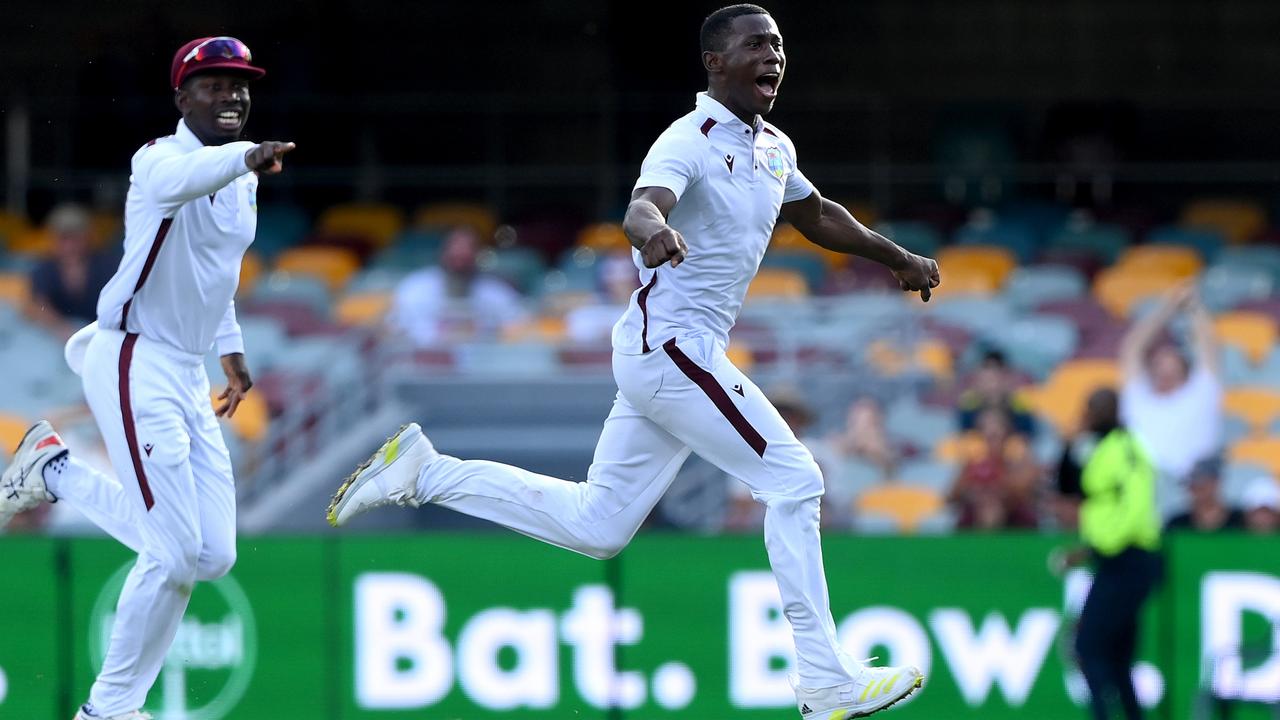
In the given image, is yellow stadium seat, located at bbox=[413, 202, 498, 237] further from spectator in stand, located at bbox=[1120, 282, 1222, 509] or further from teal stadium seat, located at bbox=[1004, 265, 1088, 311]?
spectator in stand, located at bbox=[1120, 282, 1222, 509]

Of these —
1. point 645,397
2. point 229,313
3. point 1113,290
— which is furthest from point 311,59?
point 645,397

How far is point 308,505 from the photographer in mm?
11789

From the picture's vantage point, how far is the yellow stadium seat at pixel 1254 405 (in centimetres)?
1207

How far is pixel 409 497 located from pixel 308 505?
547 centimetres

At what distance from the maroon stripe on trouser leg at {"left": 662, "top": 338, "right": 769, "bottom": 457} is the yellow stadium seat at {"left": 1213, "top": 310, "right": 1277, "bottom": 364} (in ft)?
25.0

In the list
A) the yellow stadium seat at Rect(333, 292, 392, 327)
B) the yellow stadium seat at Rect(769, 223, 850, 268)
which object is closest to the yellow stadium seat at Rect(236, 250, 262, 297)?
the yellow stadium seat at Rect(333, 292, 392, 327)

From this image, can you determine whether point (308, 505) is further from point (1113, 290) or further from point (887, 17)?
point (887, 17)

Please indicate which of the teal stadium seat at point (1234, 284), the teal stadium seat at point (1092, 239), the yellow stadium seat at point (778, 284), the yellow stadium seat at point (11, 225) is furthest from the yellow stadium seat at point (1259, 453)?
the yellow stadium seat at point (11, 225)

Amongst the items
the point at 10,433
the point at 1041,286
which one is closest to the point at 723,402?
the point at 10,433

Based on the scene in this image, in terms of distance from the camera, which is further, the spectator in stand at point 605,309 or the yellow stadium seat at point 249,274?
the yellow stadium seat at point 249,274

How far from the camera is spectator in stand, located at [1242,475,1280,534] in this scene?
10141 mm

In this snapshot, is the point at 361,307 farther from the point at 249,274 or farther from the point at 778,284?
the point at 778,284

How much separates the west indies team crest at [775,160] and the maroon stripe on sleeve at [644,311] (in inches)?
20.0

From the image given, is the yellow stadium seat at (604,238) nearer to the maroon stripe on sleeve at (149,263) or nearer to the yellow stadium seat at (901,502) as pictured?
the yellow stadium seat at (901,502)
